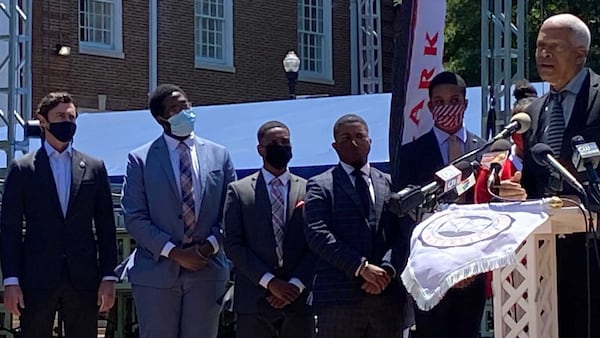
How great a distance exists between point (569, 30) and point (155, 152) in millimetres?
3323

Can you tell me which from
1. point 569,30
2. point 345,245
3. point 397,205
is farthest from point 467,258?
point 345,245

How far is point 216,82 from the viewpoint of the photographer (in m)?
27.9

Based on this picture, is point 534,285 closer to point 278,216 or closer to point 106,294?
point 278,216

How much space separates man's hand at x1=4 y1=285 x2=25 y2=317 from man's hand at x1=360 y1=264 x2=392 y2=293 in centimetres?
229

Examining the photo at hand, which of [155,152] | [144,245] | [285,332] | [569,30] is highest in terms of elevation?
[569,30]

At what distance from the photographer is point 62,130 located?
27.7ft

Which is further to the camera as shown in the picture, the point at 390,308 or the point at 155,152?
the point at 155,152

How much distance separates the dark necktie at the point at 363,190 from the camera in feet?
25.7

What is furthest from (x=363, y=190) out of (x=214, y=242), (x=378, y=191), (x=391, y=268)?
(x=214, y=242)

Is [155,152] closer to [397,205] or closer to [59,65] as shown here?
[397,205]

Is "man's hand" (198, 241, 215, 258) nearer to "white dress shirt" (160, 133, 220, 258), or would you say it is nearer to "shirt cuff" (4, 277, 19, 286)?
"white dress shirt" (160, 133, 220, 258)

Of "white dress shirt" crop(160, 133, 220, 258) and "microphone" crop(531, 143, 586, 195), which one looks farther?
"white dress shirt" crop(160, 133, 220, 258)

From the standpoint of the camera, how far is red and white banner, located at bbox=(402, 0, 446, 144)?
30.5ft

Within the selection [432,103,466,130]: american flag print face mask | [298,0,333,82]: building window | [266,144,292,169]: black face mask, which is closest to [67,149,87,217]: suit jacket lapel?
[266,144,292,169]: black face mask
